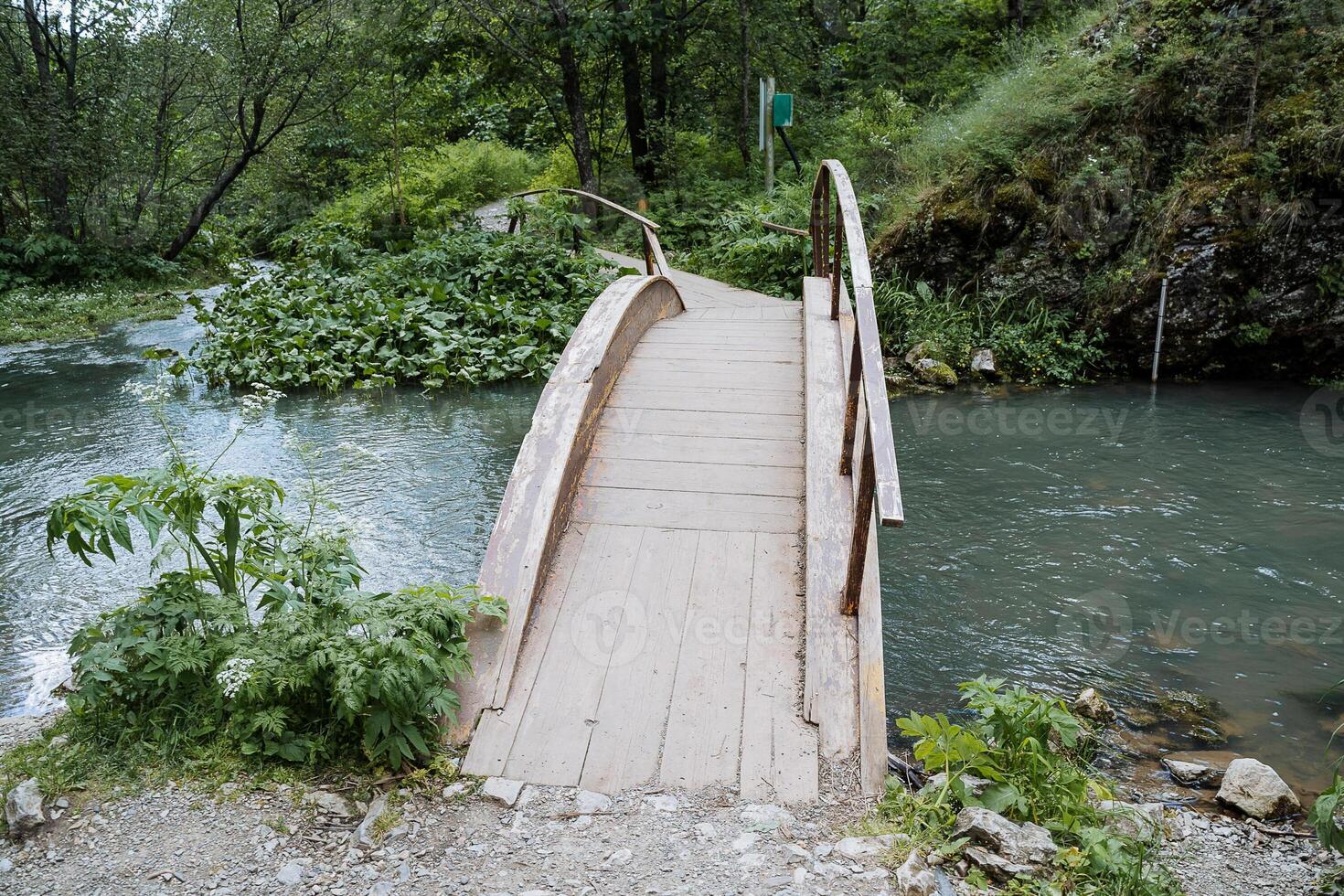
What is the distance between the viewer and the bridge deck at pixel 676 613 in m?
3.02

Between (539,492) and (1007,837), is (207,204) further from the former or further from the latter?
(1007,837)

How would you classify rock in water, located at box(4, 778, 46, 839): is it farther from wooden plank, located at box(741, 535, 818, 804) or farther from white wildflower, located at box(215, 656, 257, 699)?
wooden plank, located at box(741, 535, 818, 804)

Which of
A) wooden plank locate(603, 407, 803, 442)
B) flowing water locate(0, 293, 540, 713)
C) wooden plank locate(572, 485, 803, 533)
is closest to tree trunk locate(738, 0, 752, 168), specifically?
flowing water locate(0, 293, 540, 713)

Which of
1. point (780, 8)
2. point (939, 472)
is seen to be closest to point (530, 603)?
point (939, 472)

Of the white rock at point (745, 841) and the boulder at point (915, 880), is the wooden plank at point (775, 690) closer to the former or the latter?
the white rock at point (745, 841)

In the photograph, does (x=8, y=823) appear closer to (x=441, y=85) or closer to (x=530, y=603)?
Answer: (x=530, y=603)

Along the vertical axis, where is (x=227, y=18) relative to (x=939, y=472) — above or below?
above

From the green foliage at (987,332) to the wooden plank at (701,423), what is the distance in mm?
6178

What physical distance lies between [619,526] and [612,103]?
15979mm

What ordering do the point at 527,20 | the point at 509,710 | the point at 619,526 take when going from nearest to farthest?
the point at 509,710 < the point at 619,526 < the point at 527,20

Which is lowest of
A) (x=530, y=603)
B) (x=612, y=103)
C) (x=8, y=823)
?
(x=8, y=823)

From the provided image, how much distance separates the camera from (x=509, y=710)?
3219 millimetres

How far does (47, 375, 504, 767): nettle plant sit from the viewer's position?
2.92m

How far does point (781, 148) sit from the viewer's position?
17.4 metres
